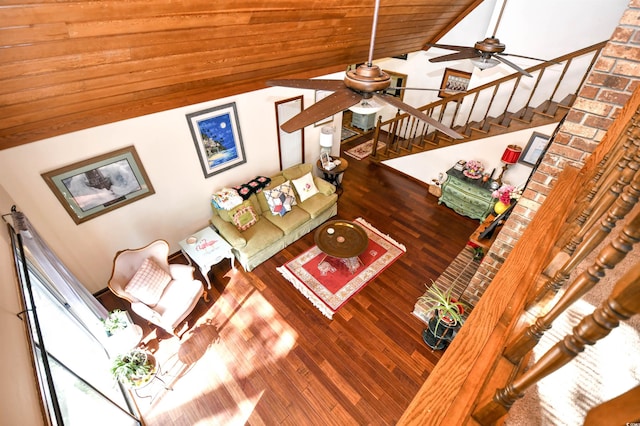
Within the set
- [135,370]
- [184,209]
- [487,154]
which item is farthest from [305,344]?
[487,154]

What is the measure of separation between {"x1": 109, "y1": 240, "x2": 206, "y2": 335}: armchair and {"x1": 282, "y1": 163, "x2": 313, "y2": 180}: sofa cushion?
2111mm

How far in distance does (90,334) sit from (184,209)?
1.75m

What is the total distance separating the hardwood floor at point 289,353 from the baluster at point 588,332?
2419 millimetres

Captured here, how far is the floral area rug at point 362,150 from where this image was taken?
6.60 metres

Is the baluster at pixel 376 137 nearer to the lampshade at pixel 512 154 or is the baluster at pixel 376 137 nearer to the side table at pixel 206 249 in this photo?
the lampshade at pixel 512 154

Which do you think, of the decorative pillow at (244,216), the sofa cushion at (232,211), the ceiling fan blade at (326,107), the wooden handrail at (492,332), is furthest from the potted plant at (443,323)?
the sofa cushion at (232,211)

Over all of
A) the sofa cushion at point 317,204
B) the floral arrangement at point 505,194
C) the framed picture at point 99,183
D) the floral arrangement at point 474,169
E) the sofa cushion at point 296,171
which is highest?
the framed picture at point 99,183

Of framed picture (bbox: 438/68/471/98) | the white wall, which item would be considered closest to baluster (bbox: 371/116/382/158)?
the white wall

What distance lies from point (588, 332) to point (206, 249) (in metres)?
Result: 3.70

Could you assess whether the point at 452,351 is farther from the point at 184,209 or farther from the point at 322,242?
the point at 184,209

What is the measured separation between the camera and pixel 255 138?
4.29m

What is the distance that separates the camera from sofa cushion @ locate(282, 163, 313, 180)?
15.4 ft

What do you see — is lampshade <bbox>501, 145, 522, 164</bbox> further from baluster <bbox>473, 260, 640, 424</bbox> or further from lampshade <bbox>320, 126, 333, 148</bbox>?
baluster <bbox>473, 260, 640, 424</bbox>

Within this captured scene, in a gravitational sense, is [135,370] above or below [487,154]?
below
